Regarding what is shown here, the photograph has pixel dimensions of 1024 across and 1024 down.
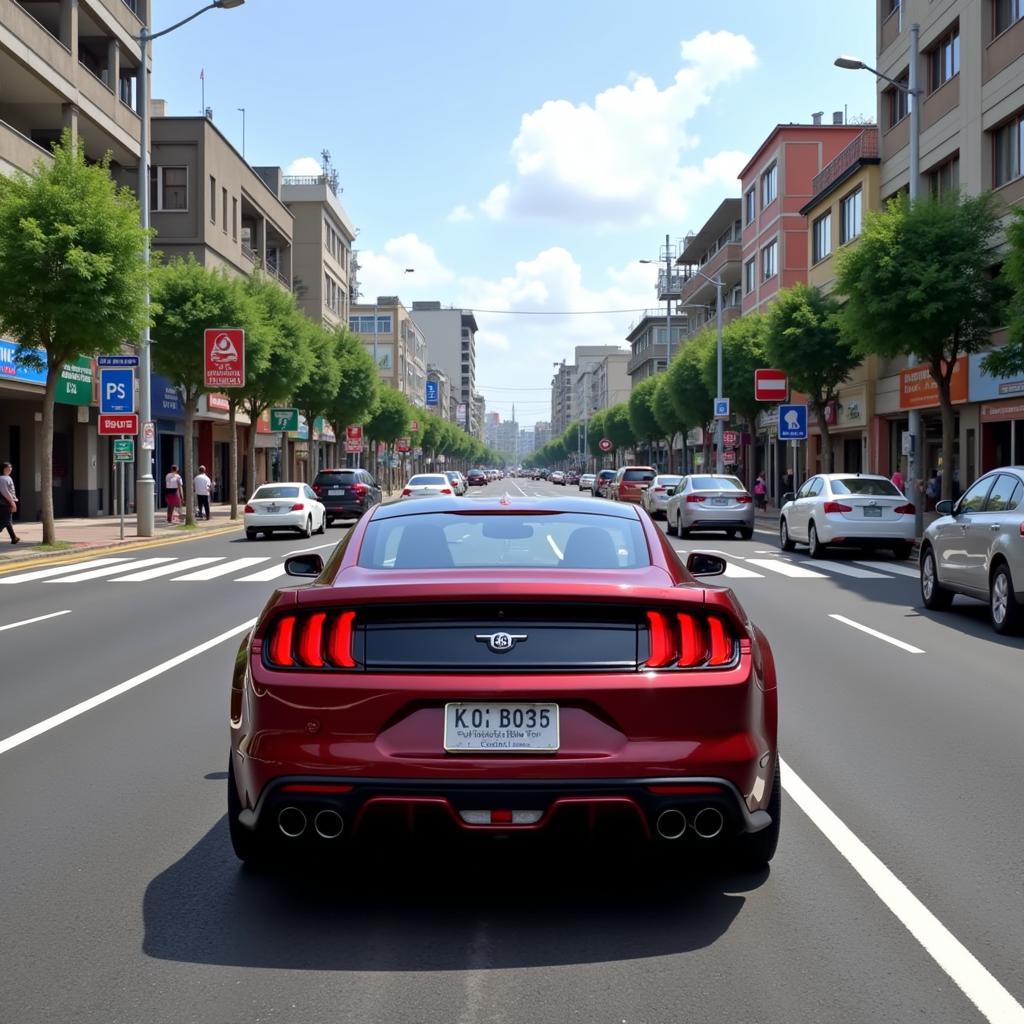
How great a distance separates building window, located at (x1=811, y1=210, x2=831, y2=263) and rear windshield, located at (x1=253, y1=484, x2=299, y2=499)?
27.4 meters

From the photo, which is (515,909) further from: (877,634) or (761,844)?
(877,634)

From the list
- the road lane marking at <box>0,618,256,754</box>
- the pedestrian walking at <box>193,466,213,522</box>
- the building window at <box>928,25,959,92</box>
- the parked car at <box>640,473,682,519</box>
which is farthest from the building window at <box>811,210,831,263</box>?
the road lane marking at <box>0,618,256,754</box>

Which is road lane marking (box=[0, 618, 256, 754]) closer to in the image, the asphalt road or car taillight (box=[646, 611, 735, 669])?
the asphalt road

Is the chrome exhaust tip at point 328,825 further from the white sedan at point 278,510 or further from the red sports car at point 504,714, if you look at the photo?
the white sedan at point 278,510

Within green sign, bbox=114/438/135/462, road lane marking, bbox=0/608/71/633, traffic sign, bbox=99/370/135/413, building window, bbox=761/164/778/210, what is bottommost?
road lane marking, bbox=0/608/71/633

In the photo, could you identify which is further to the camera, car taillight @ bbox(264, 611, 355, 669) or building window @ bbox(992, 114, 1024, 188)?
building window @ bbox(992, 114, 1024, 188)

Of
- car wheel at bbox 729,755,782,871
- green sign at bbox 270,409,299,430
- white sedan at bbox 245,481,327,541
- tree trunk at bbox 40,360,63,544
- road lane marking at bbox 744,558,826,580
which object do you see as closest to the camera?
car wheel at bbox 729,755,782,871

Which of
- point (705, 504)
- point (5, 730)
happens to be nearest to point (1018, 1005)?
point (5, 730)

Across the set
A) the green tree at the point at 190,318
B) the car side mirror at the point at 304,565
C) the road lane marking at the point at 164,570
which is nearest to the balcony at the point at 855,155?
the green tree at the point at 190,318

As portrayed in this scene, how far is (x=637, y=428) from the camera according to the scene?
89.8 m

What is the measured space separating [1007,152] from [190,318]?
22825 millimetres

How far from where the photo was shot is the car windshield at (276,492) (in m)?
29.6

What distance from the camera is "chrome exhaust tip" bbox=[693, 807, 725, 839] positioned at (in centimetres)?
412

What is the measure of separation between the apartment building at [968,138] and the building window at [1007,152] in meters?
0.03
